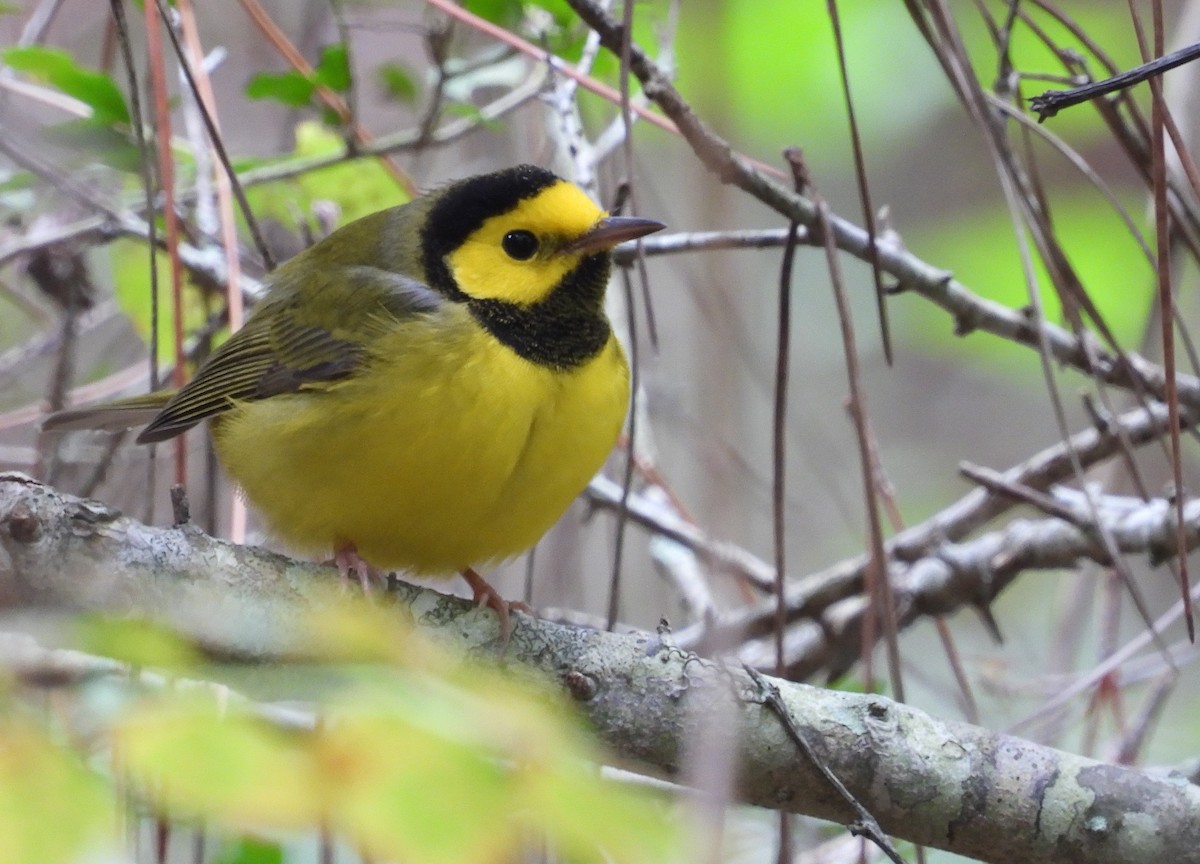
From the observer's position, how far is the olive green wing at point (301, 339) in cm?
275

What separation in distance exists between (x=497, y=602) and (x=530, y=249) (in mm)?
830

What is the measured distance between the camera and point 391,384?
2561 millimetres

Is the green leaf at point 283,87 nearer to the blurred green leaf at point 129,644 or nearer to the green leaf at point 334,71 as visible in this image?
the green leaf at point 334,71

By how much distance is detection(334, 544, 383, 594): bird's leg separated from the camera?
2.39 m

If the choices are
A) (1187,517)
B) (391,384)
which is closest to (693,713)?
(391,384)

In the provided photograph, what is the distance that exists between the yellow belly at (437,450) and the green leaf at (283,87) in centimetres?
91

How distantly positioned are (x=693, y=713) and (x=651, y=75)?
1104 mm

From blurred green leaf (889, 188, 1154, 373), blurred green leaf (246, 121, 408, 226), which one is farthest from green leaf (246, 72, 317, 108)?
blurred green leaf (889, 188, 1154, 373)

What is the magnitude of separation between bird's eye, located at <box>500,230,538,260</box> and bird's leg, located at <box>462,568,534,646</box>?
709 millimetres

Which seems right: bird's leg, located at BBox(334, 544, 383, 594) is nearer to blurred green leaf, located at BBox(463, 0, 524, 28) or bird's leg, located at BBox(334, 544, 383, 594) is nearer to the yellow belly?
the yellow belly

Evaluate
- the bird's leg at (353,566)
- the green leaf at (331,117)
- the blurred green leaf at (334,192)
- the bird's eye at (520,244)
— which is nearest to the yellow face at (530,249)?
the bird's eye at (520,244)

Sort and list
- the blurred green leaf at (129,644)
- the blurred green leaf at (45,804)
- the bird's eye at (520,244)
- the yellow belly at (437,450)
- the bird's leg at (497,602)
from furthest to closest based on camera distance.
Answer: the bird's eye at (520,244) < the yellow belly at (437,450) < the bird's leg at (497,602) < the blurred green leaf at (129,644) < the blurred green leaf at (45,804)

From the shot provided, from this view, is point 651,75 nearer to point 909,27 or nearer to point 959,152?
→ point 909,27

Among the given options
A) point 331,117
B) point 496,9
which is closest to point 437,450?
point 496,9
